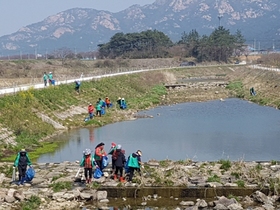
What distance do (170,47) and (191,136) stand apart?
106 metres

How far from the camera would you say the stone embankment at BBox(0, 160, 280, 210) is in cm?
1730

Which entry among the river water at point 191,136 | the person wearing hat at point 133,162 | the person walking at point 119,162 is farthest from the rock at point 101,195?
the river water at point 191,136

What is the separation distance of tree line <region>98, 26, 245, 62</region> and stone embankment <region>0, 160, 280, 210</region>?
104 metres

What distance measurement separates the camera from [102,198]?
59.2 ft

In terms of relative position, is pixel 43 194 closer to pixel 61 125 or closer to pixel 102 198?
pixel 102 198

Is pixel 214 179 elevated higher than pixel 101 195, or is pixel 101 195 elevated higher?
pixel 214 179

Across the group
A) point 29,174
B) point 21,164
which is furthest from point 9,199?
point 29,174

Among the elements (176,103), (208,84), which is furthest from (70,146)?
(208,84)

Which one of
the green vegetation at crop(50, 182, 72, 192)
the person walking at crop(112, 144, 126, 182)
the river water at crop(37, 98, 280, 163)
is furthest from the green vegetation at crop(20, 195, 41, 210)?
the river water at crop(37, 98, 280, 163)

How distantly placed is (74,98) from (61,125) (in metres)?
8.72

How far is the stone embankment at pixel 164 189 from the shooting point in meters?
17.3

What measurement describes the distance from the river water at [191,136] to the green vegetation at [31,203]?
24.4 ft

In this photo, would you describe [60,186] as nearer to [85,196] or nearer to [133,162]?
[85,196]

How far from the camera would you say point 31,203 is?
17.0 metres
